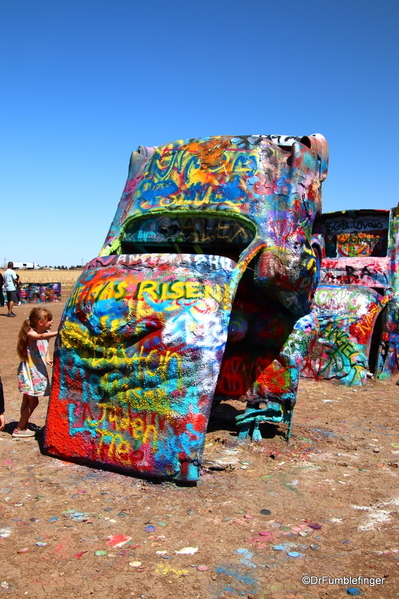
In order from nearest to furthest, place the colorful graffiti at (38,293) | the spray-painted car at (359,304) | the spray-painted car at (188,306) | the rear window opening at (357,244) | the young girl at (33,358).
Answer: the spray-painted car at (188,306)
the young girl at (33,358)
the spray-painted car at (359,304)
the rear window opening at (357,244)
the colorful graffiti at (38,293)

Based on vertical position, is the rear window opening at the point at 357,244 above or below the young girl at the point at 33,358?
above

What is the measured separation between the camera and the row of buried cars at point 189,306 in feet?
14.6

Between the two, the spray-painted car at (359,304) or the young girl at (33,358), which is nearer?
the young girl at (33,358)

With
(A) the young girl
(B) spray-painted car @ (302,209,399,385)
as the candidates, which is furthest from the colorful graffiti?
(A) the young girl

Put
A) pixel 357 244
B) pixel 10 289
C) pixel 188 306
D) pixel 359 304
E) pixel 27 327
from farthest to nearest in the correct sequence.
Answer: pixel 10 289 < pixel 357 244 < pixel 359 304 < pixel 27 327 < pixel 188 306

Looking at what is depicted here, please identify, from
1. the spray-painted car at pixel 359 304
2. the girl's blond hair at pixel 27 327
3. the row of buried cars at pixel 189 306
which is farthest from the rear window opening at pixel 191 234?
the spray-painted car at pixel 359 304

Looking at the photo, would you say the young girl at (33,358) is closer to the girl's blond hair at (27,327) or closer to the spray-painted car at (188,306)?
the girl's blond hair at (27,327)

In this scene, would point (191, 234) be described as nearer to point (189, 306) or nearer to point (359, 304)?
point (189, 306)

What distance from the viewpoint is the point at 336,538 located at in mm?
3689

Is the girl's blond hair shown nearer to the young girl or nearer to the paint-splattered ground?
the young girl

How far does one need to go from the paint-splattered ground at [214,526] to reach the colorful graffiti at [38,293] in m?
18.2

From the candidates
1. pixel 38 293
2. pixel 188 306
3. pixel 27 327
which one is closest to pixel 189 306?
pixel 188 306

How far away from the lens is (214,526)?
3803mm

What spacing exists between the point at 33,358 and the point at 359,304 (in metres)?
5.88
